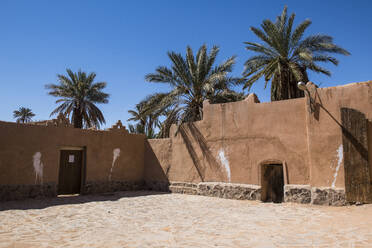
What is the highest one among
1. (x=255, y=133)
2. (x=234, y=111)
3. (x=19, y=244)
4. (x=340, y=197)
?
(x=234, y=111)

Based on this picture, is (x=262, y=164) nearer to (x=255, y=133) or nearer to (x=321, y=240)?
(x=255, y=133)

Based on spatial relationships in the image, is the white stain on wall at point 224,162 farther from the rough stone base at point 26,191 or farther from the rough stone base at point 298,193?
the rough stone base at point 26,191

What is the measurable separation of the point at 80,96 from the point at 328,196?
17.7 meters

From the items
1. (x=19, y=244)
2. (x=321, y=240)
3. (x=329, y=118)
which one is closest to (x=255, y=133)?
(x=329, y=118)

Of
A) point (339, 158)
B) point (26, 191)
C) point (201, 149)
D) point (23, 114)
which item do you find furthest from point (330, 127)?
point (23, 114)

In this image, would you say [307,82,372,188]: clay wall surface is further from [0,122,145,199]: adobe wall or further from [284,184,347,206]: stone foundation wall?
[0,122,145,199]: adobe wall

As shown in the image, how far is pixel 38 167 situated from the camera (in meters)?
11.5

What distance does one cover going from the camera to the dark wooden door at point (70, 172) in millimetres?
12758

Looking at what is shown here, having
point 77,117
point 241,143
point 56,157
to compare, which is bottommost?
point 56,157

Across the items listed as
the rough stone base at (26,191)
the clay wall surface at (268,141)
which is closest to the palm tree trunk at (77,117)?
the clay wall surface at (268,141)

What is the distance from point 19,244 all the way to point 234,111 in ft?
28.8

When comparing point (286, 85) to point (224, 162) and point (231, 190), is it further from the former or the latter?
point (231, 190)

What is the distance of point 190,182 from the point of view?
42.7 feet

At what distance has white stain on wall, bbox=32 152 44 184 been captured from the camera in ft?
37.6
